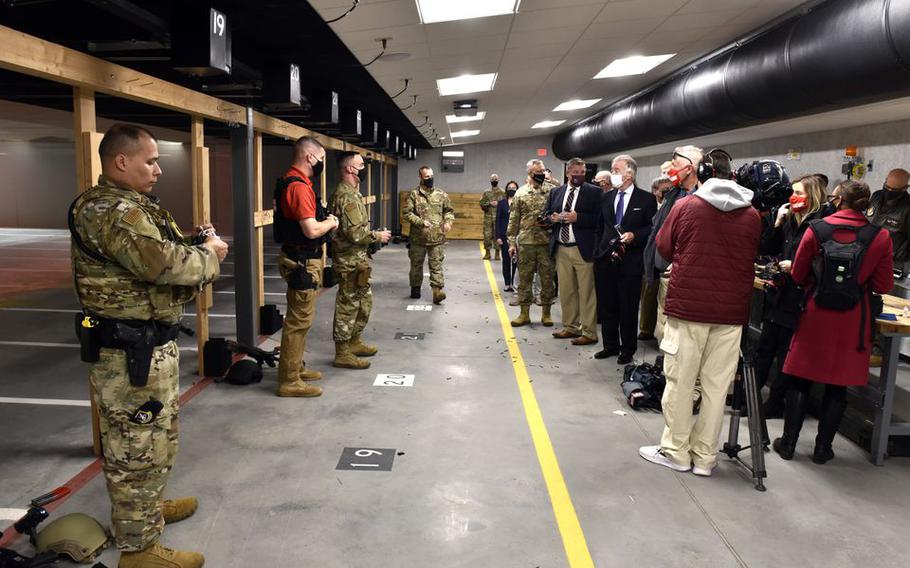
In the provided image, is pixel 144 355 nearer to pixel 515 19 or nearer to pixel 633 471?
pixel 633 471

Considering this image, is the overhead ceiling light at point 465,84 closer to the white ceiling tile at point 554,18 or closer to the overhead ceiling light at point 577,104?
the white ceiling tile at point 554,18

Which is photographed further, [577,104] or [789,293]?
[577,104]

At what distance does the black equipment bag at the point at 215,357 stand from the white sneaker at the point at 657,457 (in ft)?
11.2

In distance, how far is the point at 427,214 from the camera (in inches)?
347

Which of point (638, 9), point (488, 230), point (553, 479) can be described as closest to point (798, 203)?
point (638, 9)

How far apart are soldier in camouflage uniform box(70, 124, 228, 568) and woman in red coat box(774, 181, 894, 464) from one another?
11.2ft

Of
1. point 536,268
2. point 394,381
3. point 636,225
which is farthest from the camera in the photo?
point 536,268

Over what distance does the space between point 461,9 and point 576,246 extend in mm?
2875

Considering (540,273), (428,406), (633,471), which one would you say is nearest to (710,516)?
(633,471)

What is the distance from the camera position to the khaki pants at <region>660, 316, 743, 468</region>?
3596 mm

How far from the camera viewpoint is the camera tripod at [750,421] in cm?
351

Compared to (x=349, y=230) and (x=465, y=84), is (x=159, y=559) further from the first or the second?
(x=465, y=84)

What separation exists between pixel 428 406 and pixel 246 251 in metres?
2.59

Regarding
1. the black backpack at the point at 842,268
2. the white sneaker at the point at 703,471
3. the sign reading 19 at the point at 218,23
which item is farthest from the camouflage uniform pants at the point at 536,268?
the sign reading 19 at the point at 218,23
